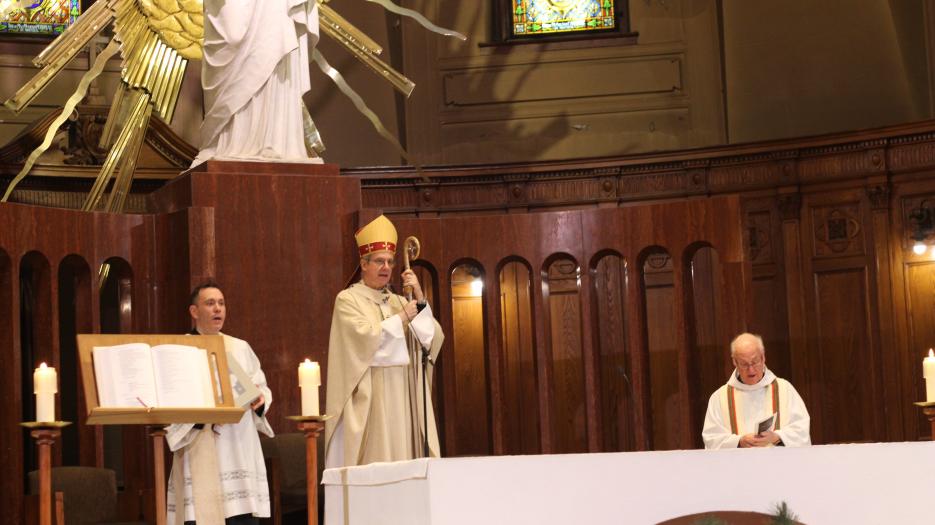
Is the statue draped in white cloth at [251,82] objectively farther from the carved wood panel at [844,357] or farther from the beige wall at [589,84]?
the carved wood panel at [844,357]

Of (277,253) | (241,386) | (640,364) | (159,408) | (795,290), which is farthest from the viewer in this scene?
(795,290)

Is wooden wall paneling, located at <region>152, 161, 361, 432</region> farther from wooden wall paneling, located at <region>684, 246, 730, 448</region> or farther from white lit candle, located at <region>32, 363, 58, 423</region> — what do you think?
wooden wall paneling, located at <region>684, 246, 730, 448</region>

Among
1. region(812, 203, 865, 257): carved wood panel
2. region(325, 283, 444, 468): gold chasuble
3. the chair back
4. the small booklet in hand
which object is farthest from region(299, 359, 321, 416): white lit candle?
region(812, 203, 865, 257): carved wood panel

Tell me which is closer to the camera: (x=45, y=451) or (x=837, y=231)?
(x=45, y=451)

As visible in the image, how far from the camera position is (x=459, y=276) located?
41.4 feet

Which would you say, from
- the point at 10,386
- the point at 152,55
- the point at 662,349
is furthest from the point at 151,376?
the point at 662,349

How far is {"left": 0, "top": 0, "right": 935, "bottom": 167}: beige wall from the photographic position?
12.7 m

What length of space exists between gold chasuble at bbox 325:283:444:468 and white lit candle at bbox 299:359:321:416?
1.35 metres

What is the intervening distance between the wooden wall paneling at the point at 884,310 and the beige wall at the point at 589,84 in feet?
3.52

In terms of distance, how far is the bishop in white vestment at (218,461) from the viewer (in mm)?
7211

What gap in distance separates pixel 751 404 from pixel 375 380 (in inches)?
78.2

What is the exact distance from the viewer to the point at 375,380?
8172mm

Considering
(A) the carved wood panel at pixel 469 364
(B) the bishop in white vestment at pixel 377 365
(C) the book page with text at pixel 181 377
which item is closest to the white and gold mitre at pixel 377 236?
(B) the bishop in white vestment at pixel 377 365

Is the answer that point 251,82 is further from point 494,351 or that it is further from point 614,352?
point 614,352
